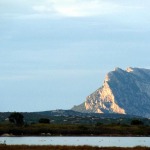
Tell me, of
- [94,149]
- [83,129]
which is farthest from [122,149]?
[83,129]

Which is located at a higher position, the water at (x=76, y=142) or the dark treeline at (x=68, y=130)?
the dark treeline at (x=68, y=130)

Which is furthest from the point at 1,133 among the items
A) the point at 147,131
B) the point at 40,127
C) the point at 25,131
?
the point at 147,131

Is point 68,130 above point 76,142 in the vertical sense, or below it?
above

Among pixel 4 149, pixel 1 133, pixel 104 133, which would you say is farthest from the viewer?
pixel 104 133

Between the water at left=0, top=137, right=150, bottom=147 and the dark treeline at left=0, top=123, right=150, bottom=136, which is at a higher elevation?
the dark treeline at left=0, top=123, right=150, bottom=136

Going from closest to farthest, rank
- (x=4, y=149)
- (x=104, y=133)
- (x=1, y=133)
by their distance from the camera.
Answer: (x=4, y=149)
(x=1, y=133)
(x=104, y=133)

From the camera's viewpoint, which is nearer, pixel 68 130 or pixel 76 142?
pixel 76 142

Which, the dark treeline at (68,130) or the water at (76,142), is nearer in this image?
the water at (76,142)

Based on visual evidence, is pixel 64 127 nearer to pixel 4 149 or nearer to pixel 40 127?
pixel 40 127

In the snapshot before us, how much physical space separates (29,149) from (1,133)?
322 feet

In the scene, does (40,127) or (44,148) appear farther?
(40,127)

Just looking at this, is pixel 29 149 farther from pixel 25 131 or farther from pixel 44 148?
pixel 25 131

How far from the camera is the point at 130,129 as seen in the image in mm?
196625

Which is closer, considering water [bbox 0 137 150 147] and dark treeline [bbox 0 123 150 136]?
water [bbox 0 137 150 147]
